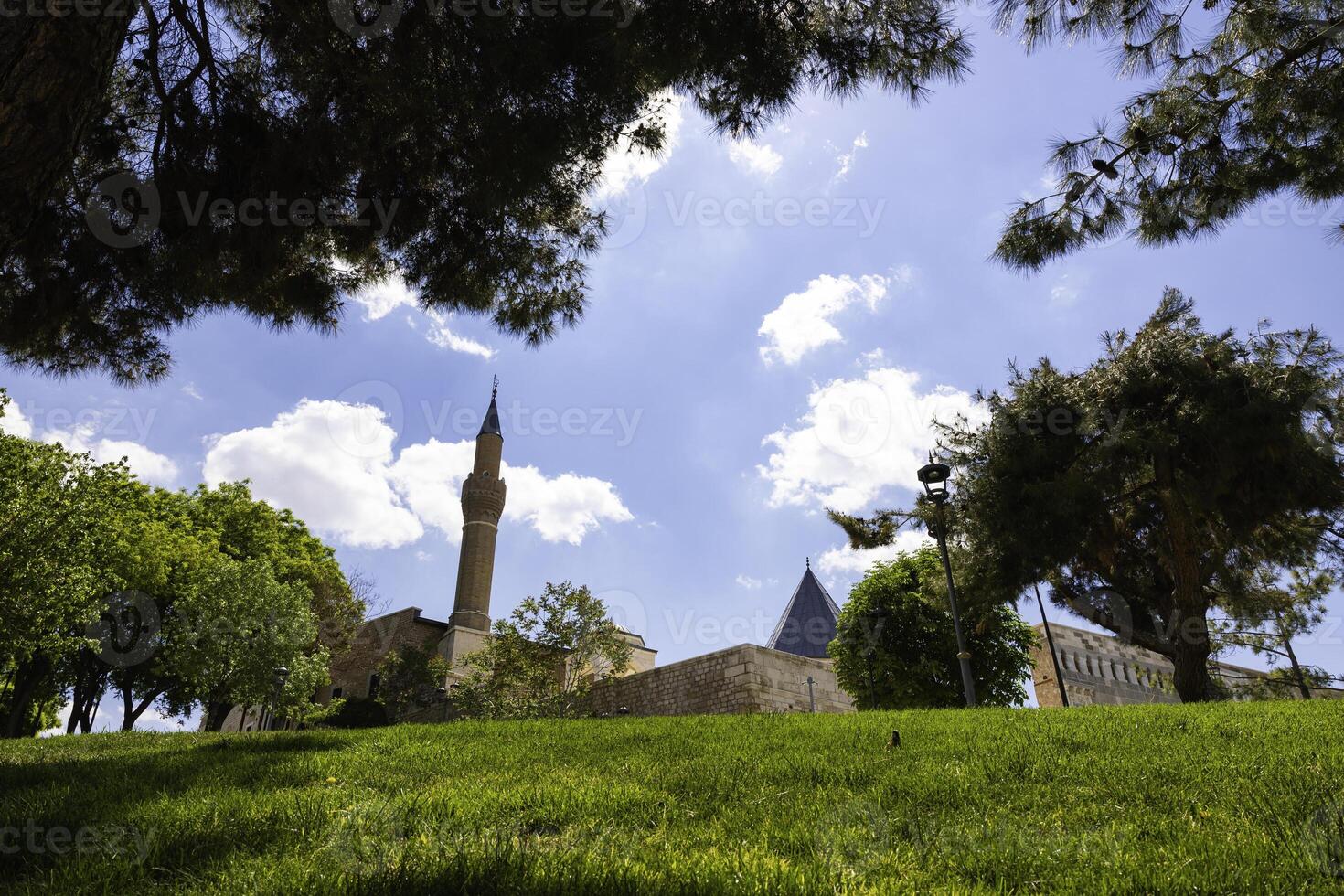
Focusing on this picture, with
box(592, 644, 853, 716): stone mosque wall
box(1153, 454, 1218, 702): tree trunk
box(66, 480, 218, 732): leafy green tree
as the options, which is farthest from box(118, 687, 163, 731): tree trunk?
box(1153, 454, 1218, 702): tree trunk

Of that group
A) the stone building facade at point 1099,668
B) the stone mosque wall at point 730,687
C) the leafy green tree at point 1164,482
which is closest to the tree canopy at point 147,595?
the stone mosque wall at point 730,687

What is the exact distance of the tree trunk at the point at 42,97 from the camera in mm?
3197

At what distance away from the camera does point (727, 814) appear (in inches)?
161

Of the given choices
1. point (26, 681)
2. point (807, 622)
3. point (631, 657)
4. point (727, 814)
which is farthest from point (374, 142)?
point (807, 622)

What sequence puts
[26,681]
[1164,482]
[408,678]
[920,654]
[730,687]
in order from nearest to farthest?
[1164,482], [730,687], [920,654], [26,681], [408,678]

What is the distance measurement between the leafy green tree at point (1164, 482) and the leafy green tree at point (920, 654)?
4.64m

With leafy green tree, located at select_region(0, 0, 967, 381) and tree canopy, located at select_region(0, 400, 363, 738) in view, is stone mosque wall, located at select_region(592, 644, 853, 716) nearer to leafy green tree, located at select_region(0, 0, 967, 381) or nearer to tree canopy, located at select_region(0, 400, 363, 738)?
tree canopy, located at select_region(0, 400, 363, 738)

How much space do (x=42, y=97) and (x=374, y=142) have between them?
10.5 ft

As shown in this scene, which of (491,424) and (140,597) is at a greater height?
(491,424)

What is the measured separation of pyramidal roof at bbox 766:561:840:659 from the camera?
121 ft

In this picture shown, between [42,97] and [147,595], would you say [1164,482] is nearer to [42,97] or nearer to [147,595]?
[42,97]

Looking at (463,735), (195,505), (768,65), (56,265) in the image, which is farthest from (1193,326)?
(195,505)

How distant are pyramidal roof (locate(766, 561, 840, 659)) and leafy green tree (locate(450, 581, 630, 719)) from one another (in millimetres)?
15208

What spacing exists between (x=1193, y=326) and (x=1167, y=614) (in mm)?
5292
